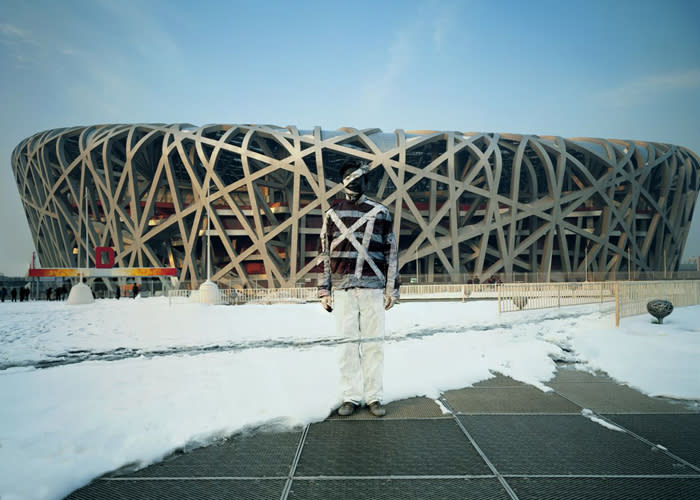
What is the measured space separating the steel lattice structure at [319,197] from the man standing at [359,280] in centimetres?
2953

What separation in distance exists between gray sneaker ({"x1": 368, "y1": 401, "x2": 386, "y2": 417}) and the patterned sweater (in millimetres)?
940

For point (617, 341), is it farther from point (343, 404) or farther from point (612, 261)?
point (612, 261)

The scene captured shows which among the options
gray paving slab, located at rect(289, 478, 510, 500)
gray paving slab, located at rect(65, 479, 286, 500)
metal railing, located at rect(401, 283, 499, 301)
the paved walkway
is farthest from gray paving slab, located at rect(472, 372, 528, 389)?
metal railing, located at rect(401, 283, 499, 301)

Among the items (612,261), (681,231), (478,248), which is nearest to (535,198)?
(478,248)

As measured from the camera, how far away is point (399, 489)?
197cm

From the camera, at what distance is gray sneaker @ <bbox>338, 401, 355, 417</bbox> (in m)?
3.14

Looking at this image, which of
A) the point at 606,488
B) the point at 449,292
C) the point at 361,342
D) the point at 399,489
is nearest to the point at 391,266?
the point at 361,342

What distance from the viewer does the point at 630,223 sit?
38812 millimetres

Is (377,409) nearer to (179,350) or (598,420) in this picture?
(598,420)

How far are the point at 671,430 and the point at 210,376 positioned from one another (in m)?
3.98

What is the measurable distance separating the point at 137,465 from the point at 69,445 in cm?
54

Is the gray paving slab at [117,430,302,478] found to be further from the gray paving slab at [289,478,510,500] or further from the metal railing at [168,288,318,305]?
the metal railing at [168,288,318,305]

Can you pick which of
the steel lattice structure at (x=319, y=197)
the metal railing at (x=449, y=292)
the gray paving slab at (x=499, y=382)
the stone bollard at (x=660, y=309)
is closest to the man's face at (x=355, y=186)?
the gray paving slab at (x=499, y=382)

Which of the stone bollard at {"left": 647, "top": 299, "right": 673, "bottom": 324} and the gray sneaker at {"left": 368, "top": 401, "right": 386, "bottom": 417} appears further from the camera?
the stone bollard at {"left": 647, "top": 299, "right": 673, "bottom": 324}
